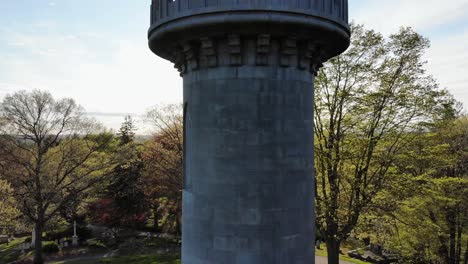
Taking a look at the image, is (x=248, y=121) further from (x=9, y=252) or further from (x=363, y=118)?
(x=9, y=252)

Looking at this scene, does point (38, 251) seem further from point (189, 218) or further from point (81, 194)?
point (189, 218)

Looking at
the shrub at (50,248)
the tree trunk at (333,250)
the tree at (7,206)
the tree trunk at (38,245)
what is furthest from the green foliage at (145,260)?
the tree trunk at (333,250)

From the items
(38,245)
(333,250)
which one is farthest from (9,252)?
(333,250)

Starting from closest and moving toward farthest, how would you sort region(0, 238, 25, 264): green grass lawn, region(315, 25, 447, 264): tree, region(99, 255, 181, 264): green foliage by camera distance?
region(315, 25, 447, 264): tree, region(99, 255, 181, 264): green foliage, region(0, 238, 25, 264): green grass lawn

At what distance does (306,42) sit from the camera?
7395 millimetres

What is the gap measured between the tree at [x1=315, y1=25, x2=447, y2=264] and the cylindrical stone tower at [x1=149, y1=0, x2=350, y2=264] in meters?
10.4

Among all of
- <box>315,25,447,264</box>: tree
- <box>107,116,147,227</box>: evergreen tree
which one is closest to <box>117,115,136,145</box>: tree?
<box>107,116,147,227</box>: evergreen tree

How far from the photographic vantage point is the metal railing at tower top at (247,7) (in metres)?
6.63

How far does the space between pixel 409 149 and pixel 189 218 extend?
1390cm

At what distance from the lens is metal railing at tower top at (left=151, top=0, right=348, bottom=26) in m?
6.63

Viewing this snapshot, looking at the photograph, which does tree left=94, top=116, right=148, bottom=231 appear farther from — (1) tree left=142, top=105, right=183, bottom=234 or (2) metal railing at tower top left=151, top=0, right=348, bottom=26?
A: (2) metal railing at tower top left=151, top=0, right=348, bottom=26

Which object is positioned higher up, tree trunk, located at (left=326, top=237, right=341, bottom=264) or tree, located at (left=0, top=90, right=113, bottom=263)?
tree, located at (left=0, top=90, right=113, bottom=263)

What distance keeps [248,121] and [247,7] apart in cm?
219

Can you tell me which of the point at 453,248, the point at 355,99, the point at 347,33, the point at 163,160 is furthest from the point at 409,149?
the point at 163,160
